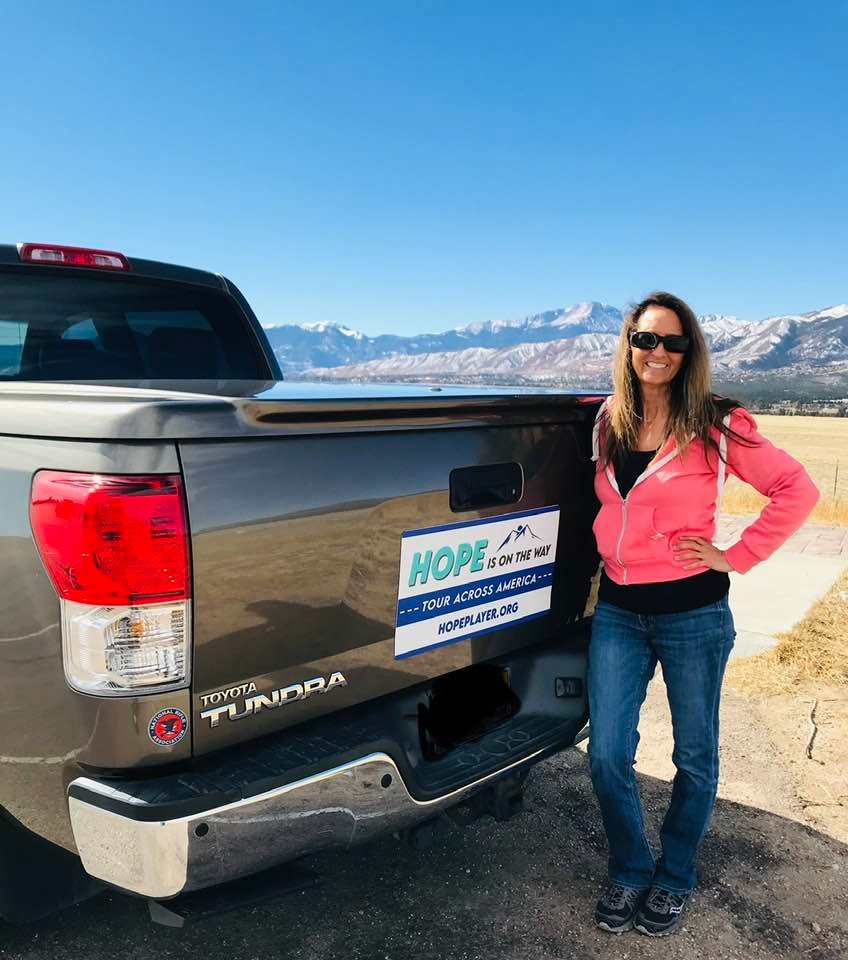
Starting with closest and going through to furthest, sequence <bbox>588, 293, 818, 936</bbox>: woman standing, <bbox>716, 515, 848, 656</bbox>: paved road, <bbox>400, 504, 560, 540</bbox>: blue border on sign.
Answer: <bbox>400, 504, 560, 540</bbox>: blue border on sign → <bbox>588, 293, 818, 936</bbox>: woman standing → <bbox>716, 515, 848, 656</bbox>: paved road

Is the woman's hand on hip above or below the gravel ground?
above

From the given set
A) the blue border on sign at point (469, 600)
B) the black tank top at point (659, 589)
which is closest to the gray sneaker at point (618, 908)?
the black tank top at point (659, 589)

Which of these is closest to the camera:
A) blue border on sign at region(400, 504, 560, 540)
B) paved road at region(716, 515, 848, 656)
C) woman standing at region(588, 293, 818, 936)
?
blue border on sign at region(400, 504, 560, 540)

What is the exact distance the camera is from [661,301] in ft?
8.24

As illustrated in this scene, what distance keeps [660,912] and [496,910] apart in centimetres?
50

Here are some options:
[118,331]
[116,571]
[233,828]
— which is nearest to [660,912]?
[233,828]

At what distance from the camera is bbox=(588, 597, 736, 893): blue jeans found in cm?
243

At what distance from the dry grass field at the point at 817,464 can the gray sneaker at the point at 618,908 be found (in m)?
2.27

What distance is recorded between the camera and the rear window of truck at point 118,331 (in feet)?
9.40

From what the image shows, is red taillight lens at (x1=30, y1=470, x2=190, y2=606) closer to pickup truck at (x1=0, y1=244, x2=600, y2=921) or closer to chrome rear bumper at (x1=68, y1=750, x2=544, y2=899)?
pickup truck at (x1=0, y1=244, x2=600, y2=921)

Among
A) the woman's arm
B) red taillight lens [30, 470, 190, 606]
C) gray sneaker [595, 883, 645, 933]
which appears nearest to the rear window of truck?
red taillight lens [30, 470, 190, 606]

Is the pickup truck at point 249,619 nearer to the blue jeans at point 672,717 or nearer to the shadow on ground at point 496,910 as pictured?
the blue jeans at point 672,717

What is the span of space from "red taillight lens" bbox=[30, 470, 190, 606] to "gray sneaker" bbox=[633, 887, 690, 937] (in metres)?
1.83

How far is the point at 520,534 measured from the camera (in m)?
2.31
